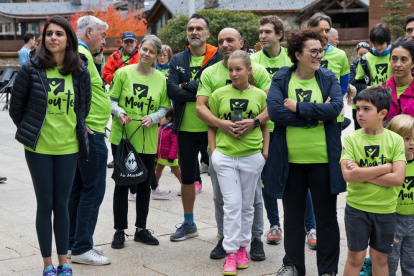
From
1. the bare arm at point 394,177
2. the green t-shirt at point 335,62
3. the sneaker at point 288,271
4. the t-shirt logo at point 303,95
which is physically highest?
the green t-shirt at point 335,62

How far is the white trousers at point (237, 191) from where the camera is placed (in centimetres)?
545

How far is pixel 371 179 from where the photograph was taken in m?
4.43

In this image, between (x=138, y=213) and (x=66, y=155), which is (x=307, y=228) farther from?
(x=66, y=155)

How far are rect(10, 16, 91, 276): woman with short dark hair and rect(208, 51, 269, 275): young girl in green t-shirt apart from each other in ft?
3.93

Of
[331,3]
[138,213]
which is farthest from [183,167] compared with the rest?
[331,3]

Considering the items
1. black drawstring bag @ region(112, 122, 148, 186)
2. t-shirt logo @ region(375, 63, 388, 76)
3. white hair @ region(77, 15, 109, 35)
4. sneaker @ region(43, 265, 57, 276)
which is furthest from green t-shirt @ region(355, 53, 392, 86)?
sneaker @ region(43, 265, 57, 276)

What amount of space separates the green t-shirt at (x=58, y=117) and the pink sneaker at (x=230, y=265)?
61.3 inches

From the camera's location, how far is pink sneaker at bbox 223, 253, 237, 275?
530cm

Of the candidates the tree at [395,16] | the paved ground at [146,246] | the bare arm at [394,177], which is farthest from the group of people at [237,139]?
the tree at [395,16]

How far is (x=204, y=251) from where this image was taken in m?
6.02

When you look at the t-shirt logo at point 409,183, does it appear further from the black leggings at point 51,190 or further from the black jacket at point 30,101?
the black jacket at point 30,101

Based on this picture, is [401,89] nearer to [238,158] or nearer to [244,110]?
[244,110]

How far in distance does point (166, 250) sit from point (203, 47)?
6.53ft

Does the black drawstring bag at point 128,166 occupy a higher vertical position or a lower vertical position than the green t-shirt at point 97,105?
lower
